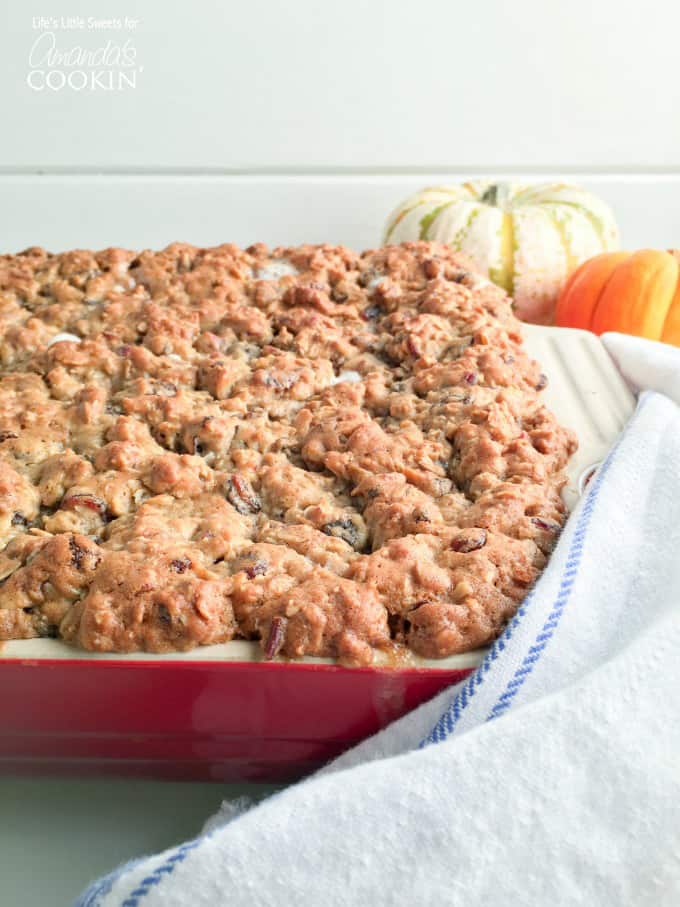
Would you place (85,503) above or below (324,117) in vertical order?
below

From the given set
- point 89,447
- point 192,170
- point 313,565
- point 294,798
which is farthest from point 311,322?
point 192,170

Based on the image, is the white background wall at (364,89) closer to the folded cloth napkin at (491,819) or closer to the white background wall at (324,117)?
the white background wall at (324,117)

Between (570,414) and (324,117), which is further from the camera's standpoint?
(324,117)

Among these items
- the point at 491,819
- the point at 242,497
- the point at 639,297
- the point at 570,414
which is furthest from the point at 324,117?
the point at 491,819

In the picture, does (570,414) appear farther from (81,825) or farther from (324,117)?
(324,117)

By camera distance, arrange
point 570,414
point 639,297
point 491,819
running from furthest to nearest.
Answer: point 639,297 < point 570,414 < point 491,819

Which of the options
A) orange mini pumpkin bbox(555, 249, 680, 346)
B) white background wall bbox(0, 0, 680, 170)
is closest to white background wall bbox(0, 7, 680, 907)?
white background wall bbox(0, 0, 680, 170)

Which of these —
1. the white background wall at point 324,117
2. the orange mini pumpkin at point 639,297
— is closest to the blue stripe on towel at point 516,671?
the orange mini pumpkin at point 639,297
